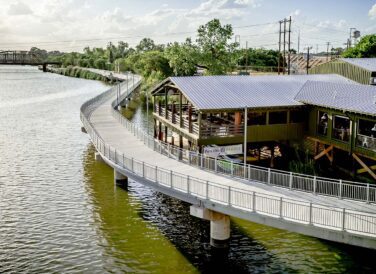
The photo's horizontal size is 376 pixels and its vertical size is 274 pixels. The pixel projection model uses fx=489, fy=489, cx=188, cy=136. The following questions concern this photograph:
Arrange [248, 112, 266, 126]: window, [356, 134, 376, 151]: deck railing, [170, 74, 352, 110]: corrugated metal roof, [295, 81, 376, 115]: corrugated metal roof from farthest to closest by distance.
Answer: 1. [248, 112, 266, 126]: window
2. [170, 74, 352, 110]: corrugated metal roof
3. [295, 81, 376, 115]: corrugated metal roof
4. [356, 134, 376, 151]: deck railing

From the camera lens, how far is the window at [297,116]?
4062cm

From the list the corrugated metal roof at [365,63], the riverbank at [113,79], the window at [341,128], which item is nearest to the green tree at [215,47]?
the riverbank at [113,79]

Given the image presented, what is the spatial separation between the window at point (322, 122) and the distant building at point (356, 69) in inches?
417

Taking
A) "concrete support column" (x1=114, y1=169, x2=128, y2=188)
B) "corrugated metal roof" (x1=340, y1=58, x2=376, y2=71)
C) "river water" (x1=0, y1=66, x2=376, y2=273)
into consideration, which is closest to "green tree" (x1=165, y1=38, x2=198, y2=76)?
"corrugated metal roof" (x1=340, y1=58, x2=376, y2=71)

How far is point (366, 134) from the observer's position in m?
35.3

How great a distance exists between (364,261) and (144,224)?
46.3 feet

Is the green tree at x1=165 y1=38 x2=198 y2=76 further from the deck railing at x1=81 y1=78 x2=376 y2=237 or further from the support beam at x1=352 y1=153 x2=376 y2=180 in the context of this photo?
the support beam at x1=352 y1=153 x2=376 y2=180

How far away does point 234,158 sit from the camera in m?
39.5

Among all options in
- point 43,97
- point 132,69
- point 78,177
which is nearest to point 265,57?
point 132,69

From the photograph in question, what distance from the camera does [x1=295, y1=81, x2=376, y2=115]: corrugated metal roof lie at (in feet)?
113

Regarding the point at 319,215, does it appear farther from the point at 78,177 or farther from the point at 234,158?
the point at 78,177

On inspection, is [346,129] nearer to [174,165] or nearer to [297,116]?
[297,116]

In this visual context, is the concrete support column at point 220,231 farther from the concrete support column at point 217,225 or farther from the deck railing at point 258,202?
the deck railing at point 258,202

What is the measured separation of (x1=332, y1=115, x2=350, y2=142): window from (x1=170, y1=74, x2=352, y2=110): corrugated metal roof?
11.3 feet
